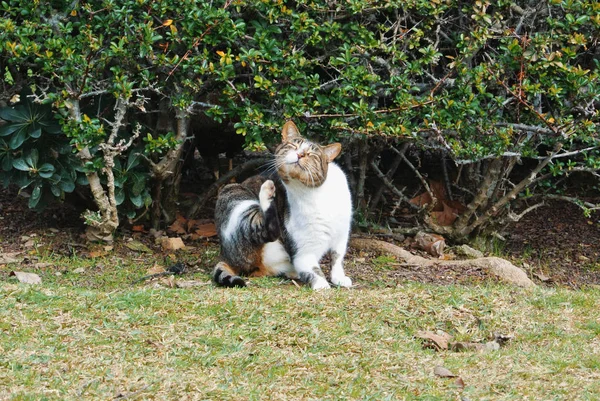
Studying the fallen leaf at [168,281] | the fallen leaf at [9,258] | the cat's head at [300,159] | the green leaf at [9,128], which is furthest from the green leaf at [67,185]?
the cat's head at [300,159]

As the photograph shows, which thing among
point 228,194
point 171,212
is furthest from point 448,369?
point 171,212

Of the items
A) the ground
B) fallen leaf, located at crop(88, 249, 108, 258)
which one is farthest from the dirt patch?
fallen leaf, located at crop(88, 249, 108, 258)

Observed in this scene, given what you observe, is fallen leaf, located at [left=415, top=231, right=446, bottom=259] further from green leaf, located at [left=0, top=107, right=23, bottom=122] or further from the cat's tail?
green leaf, located at [left=0, top=107, right=23, bottom=122]

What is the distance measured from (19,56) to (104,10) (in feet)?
2.44

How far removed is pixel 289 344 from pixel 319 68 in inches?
127

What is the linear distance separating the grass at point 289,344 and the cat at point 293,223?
53 cm

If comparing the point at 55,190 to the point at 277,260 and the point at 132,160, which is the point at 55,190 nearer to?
the point at 132,160

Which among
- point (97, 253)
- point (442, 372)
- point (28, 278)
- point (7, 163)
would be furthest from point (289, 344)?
point (7, 163)

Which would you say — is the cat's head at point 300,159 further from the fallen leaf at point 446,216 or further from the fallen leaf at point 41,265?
the fallen leaf at point 41,265

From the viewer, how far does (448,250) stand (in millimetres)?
7938

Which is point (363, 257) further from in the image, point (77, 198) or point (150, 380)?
point (150, 380)

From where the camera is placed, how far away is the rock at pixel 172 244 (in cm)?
770

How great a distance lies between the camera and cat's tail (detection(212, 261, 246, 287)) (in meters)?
6.20

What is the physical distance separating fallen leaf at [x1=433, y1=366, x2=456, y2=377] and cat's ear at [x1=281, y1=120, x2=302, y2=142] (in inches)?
96.5
